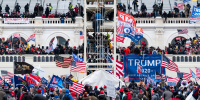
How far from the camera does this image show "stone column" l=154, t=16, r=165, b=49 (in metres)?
44.8

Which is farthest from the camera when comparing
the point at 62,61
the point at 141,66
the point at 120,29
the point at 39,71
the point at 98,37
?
the point at 141,66

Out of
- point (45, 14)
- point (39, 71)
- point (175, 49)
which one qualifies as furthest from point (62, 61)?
point (45, 14)

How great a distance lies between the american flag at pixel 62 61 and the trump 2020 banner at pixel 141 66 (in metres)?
4.54

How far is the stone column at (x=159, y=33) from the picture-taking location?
44.8 m

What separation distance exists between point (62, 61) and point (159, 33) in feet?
44.9

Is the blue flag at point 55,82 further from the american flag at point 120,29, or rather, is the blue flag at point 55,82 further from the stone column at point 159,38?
the stone column at point 159,38

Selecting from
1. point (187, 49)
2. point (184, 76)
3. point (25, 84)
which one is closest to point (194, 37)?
point (187, 49)

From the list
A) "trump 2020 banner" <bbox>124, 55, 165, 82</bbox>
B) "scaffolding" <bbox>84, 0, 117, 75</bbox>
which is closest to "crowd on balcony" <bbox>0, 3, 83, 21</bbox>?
"trump 2020 banner" <bbox>124, 55, 165, 82</bbox>

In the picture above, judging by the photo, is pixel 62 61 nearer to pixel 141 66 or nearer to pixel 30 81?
pixel 141 66

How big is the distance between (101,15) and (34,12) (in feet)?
60.2

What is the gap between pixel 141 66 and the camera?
35.4 meters

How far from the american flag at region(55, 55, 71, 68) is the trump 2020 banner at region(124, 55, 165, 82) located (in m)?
Answer: 4.54

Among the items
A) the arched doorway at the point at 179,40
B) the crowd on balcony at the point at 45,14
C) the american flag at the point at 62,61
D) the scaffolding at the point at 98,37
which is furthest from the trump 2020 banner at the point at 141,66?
the crowd on balcony at the point at 45,14

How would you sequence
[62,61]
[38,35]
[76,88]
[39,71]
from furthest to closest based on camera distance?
[38,35] < [62,61] < [39,71] < [76,88]
